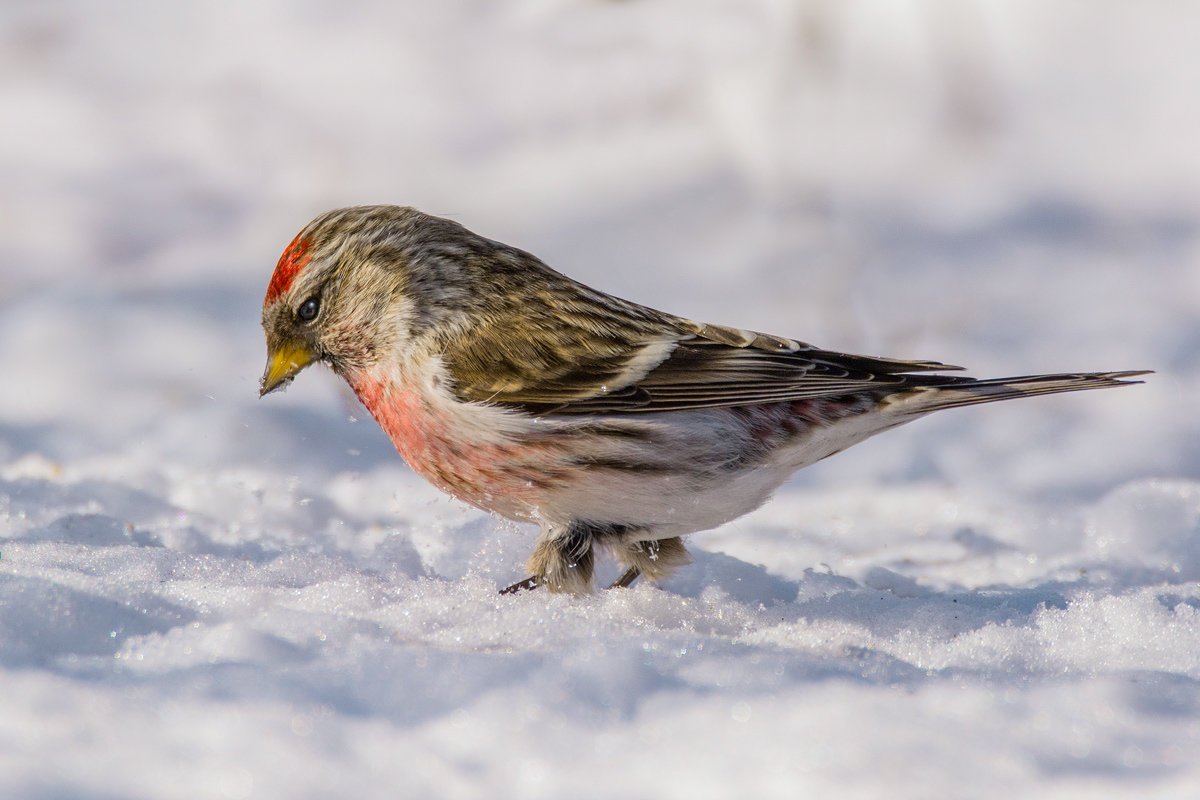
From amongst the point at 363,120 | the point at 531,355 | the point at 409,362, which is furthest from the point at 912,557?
the point at 363,120

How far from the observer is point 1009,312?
14.7 ft

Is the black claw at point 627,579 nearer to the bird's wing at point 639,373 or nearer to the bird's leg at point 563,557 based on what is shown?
the bird's leg at point 563,557

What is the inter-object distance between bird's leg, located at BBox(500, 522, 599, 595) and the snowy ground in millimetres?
141

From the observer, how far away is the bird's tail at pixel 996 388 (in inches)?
92.1

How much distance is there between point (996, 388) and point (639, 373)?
0.79 m

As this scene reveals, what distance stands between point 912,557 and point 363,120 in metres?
3.26

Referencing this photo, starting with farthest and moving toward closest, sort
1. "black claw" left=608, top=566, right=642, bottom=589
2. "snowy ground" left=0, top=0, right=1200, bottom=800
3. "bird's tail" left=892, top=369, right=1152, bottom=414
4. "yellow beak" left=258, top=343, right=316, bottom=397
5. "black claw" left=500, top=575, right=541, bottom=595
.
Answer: "black claw" left=608, top=566, right=642, bottom=589
"yellow beak" left=258, top=343, right=316, bottom=397
"black claw" left=500, top=575, right=541, bottom=595
"bird's tail" left=892, top=369, right=1152, bottom=414
"snowy ground" left=0, top=0, right=1200, bottom=800

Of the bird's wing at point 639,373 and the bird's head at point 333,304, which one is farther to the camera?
the bird's head at point 333,304

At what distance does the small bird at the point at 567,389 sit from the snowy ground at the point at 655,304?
229 millimetres

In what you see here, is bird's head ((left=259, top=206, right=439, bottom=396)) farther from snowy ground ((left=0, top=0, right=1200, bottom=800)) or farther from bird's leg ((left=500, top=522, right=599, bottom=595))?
bird's leg ((left=500, top=522, right=599, bottom=595))

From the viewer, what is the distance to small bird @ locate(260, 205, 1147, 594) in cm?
236

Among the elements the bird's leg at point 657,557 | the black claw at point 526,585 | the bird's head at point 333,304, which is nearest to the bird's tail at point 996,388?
the bird's leg at point 657,557

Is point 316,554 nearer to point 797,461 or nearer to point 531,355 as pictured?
point 531,355

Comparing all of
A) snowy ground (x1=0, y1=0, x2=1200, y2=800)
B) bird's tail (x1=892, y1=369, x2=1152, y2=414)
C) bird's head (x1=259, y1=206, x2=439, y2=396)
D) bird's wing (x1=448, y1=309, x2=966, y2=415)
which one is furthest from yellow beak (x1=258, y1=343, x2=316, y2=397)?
bird's tail (x1=892, y1=369, x2=1152, y2=414)
